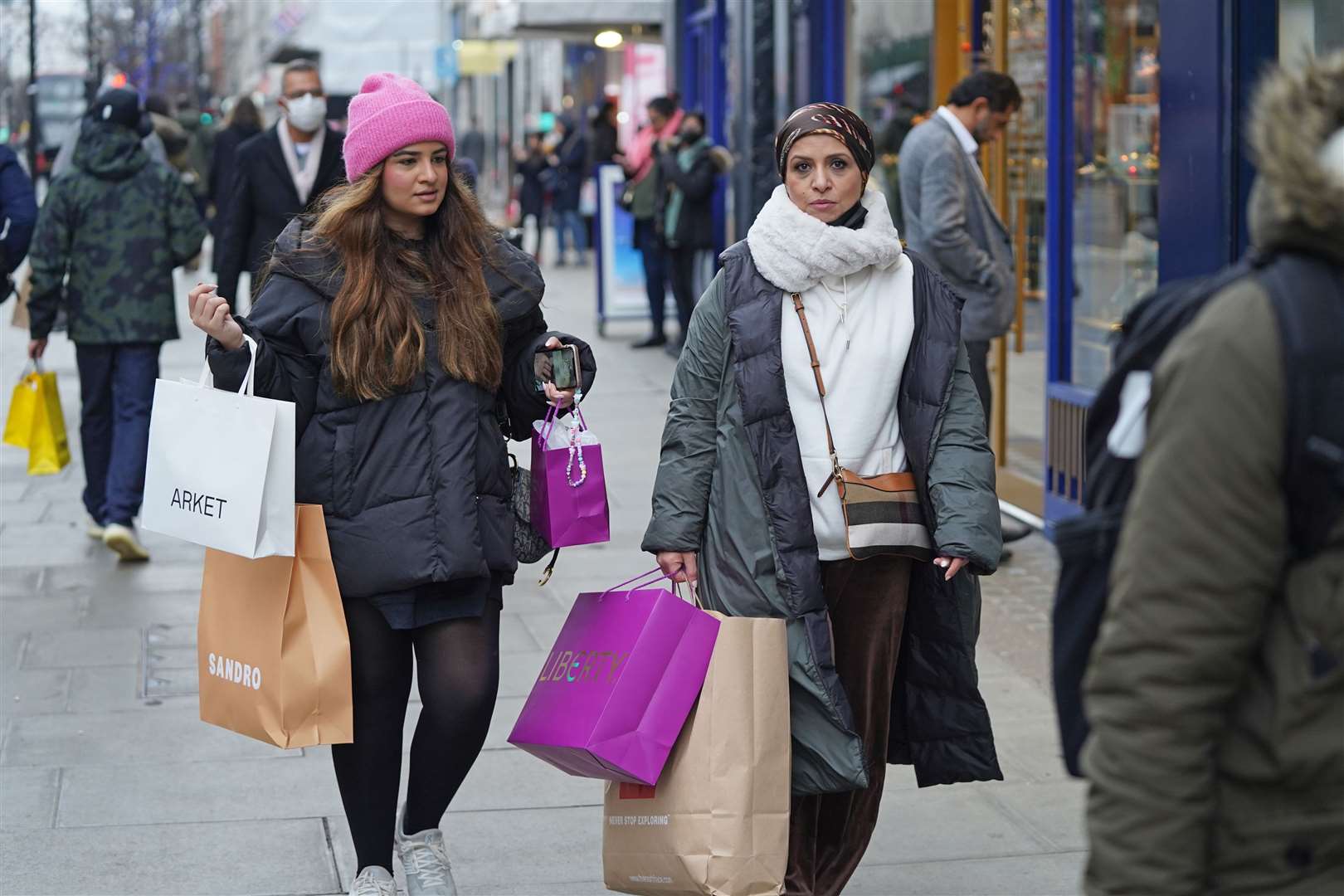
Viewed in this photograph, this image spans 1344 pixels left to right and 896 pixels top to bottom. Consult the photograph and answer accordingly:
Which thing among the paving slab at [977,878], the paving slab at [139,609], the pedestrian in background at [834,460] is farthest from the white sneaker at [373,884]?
the paving slab at [139,609]

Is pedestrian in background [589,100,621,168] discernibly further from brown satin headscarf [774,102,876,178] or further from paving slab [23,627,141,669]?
brown satin headscarf [774,102,876,178]

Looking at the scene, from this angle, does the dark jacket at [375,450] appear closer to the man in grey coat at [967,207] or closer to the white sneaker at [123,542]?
the man in grey coat at [967,207]

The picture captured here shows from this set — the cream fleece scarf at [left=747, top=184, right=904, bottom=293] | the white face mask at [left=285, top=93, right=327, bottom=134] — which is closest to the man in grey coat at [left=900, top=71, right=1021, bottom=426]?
the white face mask at [left=285, top=93, right=327, bottom=134]

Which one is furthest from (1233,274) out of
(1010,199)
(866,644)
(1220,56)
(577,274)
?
(577,274)

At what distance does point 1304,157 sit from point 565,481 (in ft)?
7.19

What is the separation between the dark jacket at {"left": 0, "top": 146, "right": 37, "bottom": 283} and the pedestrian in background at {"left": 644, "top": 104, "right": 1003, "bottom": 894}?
4.50 meters

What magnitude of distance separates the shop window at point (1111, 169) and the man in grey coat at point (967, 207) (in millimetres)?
534

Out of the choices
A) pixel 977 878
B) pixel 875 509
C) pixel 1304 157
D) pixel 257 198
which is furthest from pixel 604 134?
pixel 1304 157

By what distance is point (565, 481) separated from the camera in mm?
3891

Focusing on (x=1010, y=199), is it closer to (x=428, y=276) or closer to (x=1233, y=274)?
(x=428, y=276)

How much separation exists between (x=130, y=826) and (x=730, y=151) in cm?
989

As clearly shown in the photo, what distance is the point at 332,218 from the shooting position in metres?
3.76

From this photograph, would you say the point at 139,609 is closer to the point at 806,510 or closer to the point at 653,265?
the point at 806,510

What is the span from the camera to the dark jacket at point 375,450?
12.0 feet
